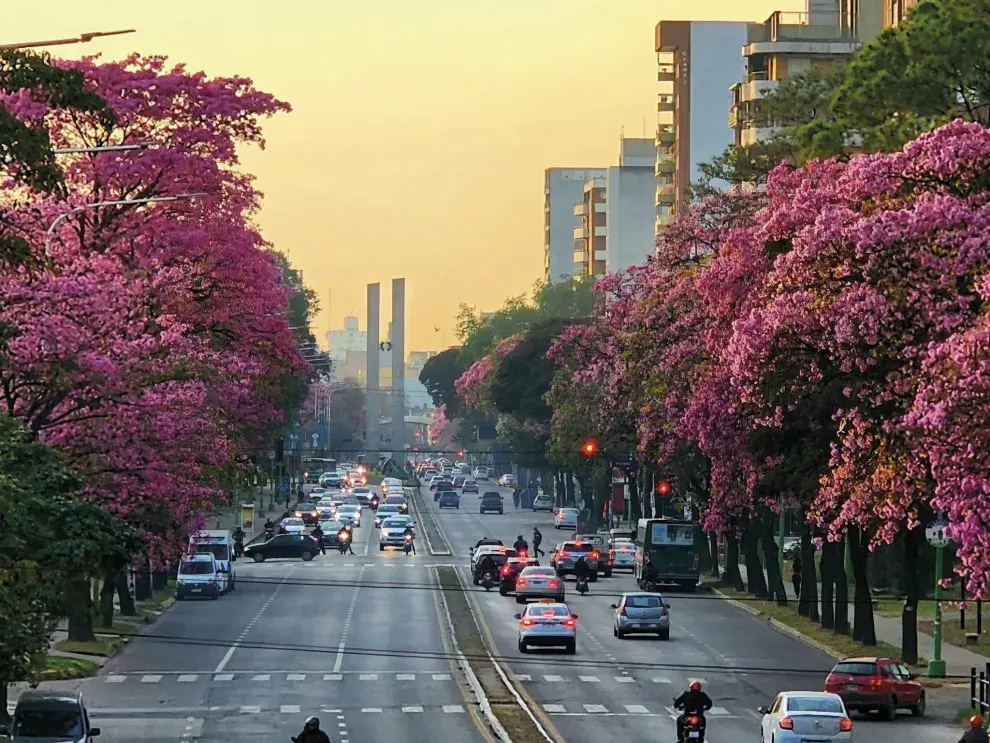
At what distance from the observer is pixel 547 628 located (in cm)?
5662

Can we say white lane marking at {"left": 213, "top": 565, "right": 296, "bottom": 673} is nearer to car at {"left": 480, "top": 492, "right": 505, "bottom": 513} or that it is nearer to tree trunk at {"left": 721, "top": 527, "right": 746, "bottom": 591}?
tree trunk at {"left": 721, "top": 527, "right": 746, "bottom": 591}

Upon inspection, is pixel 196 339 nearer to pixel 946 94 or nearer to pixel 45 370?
pixel 45 370

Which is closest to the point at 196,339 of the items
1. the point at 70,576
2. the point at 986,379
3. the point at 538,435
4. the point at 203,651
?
the point at 203,651

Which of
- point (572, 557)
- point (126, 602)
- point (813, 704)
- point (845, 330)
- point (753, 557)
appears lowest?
point (126, 602)

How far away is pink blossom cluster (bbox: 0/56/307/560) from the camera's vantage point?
41.9m

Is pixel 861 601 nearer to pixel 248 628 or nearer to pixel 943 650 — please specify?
pixel 943 650

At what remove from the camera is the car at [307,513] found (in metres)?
124

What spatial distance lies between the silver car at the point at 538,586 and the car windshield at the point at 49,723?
3920cm

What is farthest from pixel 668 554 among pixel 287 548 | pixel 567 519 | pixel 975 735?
pixel 975 735

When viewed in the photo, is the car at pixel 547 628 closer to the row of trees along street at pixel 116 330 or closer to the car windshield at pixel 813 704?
the row of trees along street at pixel 116 330

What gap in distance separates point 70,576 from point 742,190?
148 feet

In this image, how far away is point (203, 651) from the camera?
195 ft

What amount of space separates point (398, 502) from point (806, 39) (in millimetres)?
39842

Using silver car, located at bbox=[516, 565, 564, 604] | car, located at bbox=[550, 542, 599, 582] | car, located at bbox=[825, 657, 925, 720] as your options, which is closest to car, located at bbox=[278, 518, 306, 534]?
car, located at bbox=[550, 542, 599, 582]
